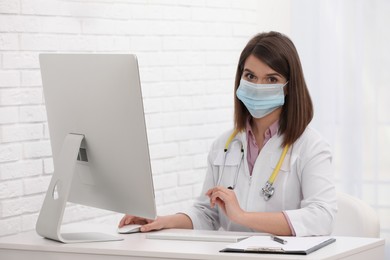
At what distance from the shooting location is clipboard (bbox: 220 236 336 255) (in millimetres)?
2170

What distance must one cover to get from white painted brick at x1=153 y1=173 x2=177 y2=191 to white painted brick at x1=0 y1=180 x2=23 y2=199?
82cm

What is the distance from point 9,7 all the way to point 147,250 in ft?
3.86

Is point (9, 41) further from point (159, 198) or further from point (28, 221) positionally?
point (159, 198)

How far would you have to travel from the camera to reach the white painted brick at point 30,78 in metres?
3.04

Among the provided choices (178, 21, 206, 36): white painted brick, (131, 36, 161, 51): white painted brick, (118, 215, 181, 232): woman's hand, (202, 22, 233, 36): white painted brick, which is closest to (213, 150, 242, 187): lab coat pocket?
(118, 215, 181, 232): woman's hand

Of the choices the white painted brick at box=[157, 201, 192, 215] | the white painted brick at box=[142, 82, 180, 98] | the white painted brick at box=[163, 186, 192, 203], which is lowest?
the white painted brick at box=[157, 201, 192, 215]

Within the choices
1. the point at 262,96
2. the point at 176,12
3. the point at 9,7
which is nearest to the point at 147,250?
the point at 262,96

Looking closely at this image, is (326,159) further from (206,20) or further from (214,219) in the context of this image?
(206,20)

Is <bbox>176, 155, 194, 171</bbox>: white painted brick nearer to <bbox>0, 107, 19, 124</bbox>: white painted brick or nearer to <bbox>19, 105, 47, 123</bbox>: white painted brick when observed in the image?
<bbox>19, 105, 47, 123</bbox>: white painted brick

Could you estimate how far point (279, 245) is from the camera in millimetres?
2240

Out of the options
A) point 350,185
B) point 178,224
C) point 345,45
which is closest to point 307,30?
point 345,45

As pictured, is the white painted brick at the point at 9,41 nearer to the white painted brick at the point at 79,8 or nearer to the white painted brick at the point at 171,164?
the white painted brick at the point at 79,8

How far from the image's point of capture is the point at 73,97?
2.50 meters

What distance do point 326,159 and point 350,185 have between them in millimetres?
1374
